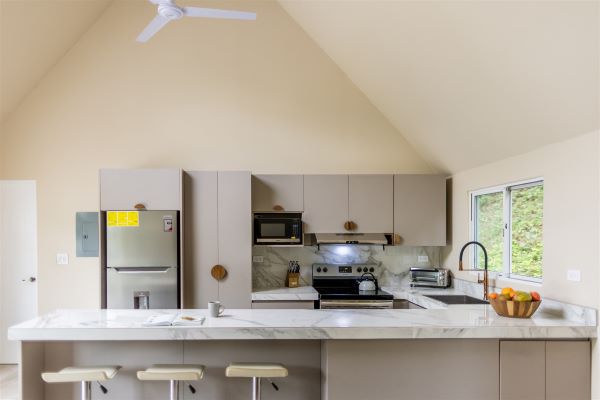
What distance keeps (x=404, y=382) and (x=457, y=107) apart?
6.80ft

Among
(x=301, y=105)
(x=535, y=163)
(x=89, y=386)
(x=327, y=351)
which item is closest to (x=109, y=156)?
(x=301, y=105)

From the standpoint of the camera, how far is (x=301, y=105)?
475 cm

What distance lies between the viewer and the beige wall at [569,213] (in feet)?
8.16

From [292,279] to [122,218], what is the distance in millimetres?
1801

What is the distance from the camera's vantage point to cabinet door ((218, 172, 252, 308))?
13.6ft

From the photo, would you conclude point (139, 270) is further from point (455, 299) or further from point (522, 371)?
point (522, 371)

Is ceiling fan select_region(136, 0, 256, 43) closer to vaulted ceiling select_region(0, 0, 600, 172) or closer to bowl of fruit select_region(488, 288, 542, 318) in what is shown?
vaulted ceiling select_region(0, 0, 600, 172)

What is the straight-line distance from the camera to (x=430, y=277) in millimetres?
4441

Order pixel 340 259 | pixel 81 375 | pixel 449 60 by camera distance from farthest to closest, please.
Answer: pixel 340 259
pixel 449 60
pixel 81 375

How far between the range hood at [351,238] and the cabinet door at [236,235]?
2.43 ft

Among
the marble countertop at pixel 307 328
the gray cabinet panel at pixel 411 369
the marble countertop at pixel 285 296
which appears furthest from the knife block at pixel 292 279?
the gray cabinet panel at pixel 411 369

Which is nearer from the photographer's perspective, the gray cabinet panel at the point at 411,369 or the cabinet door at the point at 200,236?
the gray cabinet panel at the point at 411,369

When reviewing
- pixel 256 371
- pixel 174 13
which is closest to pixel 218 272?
pixel 256 371

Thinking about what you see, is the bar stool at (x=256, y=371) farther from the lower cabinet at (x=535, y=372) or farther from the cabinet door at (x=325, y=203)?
the cabinet door at (x=325, y=203)
